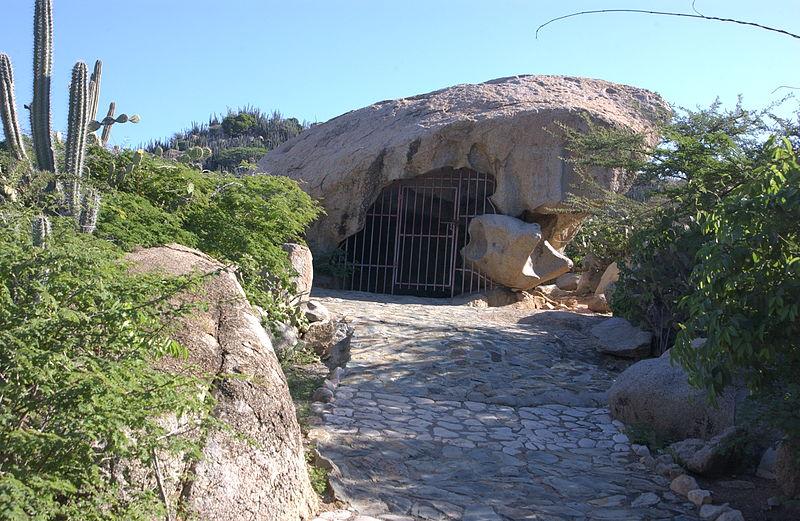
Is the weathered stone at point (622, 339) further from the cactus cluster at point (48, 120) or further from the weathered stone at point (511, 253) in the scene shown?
the cactus cluster at point (48, 120)

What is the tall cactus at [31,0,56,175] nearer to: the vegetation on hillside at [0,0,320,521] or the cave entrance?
the vegetation on hillside at [0,0,320,521]

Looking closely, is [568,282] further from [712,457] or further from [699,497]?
[699,497]

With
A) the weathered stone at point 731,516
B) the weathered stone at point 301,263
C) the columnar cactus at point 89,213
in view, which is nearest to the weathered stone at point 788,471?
the weathered stone at point 731,516

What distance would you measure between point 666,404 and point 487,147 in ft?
28.2

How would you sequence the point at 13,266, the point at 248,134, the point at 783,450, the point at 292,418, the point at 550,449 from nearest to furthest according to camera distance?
the point at 13,266
the point at 292,418
the point at 783,450
the point at 550,449
the point at 248,134

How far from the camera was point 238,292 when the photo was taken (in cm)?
550

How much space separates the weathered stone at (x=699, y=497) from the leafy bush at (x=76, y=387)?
345 cm

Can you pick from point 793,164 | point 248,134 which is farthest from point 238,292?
point 248,134

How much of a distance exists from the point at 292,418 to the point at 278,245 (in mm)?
4676

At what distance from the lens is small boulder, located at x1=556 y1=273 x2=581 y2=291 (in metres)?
16.8

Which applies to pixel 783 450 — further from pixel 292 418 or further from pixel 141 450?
pixel 141 450

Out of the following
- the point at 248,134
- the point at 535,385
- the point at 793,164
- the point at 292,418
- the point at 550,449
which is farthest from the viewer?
the point at 248,134

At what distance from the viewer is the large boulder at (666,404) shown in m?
6.61

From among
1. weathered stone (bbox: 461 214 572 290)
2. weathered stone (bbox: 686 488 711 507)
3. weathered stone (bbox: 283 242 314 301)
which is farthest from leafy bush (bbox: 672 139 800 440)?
weathered stone (bbox: 461 214 572 290)
